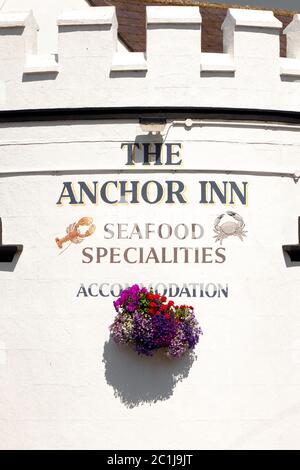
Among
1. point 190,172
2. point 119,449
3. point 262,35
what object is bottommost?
point 119,449

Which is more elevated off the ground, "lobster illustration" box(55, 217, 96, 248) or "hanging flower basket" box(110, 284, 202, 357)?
"lobster illustration" box(55, 217, 96, 248)

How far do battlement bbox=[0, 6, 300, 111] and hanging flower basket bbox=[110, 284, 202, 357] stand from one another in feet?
7.92

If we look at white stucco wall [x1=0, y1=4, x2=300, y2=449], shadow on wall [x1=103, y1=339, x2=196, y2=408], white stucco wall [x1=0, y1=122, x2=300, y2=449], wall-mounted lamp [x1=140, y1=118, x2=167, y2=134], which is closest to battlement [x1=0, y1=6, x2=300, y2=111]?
white stucco wall [x1=0, y1=4, x2=300, y2=449]

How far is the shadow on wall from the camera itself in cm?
1683

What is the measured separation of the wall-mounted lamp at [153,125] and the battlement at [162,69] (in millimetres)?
209

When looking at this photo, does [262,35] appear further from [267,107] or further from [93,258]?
[93,258]

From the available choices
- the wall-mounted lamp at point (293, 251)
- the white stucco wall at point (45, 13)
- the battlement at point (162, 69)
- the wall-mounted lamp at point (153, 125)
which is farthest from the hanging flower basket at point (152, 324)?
the white stucco wall at point (45, 13)

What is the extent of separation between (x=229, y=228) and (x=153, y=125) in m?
1.57

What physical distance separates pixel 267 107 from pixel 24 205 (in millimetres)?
3261

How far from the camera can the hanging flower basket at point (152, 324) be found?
1659cm

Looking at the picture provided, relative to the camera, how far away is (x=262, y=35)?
17.3 m

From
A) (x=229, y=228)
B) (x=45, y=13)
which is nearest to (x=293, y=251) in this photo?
(x=229, y=228)

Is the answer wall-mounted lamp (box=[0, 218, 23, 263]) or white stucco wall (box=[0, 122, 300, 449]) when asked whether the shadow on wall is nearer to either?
white stucco wall (box=[0, 122, 300, 449])

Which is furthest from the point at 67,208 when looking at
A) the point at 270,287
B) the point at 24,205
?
the point at 270,287
